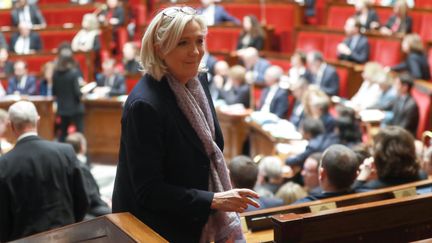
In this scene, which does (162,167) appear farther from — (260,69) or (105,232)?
(260,69)

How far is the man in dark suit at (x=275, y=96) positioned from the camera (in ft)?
22.7

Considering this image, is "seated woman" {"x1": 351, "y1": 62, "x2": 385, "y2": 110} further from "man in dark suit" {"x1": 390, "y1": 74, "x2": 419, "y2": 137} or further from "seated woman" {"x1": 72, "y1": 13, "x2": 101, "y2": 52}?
"seated woman" {"x1": 72, "y1": 13, "x2": 101, "y2": 52}

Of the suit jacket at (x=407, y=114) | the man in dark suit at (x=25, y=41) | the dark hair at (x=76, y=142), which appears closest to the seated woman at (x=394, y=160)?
the dark hair at (x=76, y=142)

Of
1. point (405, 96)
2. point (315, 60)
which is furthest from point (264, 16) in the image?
point (405, 96)

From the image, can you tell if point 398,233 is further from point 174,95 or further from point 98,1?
point 98,1

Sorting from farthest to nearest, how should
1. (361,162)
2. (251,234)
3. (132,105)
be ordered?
(361,162), (251,234), (132,105)

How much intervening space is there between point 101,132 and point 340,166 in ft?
16.7

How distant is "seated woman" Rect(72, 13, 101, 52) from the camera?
359 inches

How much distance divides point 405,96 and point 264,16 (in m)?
3.77

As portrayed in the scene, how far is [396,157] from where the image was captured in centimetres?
317

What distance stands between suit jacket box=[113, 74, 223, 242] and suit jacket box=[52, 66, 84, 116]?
5568mm

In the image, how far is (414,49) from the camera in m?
7.08

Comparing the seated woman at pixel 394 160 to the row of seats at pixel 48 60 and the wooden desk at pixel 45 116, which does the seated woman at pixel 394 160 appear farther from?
the row of seats at pixel 48 60

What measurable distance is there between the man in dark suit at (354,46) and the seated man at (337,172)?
510 cm
